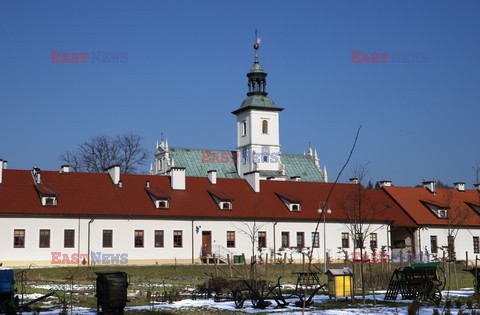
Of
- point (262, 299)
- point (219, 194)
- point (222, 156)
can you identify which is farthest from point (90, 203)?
point (222, 156)

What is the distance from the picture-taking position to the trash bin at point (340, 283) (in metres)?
23.3

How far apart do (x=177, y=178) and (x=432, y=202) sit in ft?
73.8

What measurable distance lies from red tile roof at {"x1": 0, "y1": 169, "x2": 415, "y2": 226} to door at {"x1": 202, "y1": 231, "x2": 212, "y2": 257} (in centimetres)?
142

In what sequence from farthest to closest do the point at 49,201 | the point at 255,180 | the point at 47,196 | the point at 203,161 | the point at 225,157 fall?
the point at 225,157, the point at 203,161, the point at 255,180, the point at 49,201, the point at 47,196

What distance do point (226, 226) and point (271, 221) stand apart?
141 inches

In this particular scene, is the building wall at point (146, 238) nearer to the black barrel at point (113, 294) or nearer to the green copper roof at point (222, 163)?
the black barrel at point (113, 294)

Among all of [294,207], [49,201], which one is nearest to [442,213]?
[294,207]

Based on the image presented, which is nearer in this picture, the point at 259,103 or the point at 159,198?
the point at 159,198

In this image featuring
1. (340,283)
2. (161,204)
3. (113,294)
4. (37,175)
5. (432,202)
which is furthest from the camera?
(432,202)

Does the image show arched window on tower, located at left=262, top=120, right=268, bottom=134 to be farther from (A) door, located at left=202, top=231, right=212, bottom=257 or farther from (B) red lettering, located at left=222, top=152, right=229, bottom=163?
(A) door, located at left=202, top=231, right=212, bottom=257

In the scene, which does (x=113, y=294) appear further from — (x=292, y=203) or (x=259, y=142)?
(x=259, y=142)

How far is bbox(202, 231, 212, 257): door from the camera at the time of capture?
53.3 metres

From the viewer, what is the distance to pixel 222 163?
94.8m

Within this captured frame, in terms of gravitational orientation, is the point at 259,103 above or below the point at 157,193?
above
